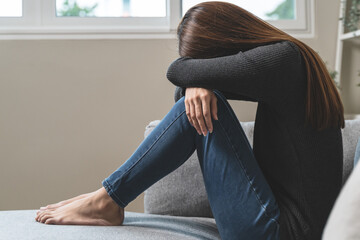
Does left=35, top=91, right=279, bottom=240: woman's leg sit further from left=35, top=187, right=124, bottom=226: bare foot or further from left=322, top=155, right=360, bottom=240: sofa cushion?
left=322, top=155, right=360, bottom=240: sofa cushion

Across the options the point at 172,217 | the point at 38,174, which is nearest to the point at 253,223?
the point at 172,217

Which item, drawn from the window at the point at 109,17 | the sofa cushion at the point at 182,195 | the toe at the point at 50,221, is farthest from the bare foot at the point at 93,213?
the window at the point at 109,17

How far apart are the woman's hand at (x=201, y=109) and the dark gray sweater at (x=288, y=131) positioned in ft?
0.09

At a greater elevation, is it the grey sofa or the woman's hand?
the woman's hand

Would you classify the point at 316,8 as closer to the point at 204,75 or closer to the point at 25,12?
the point at 204,75

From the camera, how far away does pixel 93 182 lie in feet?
6.35

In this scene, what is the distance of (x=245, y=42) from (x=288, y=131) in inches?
10.2

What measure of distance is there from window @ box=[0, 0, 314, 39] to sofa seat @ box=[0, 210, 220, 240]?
0.96 meters

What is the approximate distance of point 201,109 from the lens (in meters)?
1.00

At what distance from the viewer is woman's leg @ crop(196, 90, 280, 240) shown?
974mm

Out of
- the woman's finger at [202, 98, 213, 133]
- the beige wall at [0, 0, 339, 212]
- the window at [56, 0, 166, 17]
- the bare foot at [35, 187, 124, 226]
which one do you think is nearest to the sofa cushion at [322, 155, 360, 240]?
the woman's finger at [202, 98, 213, 133]

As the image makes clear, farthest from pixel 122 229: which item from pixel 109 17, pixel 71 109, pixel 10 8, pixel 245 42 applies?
pixel 10 8

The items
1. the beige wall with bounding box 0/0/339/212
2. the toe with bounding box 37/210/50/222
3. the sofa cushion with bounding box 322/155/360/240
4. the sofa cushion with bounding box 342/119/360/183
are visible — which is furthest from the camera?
the beige wall with bounding box 0/0/339/212

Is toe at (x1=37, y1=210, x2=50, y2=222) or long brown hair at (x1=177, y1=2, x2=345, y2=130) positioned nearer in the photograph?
long brown hair at (x1=177, y1=2, x2=345, y2=130)
